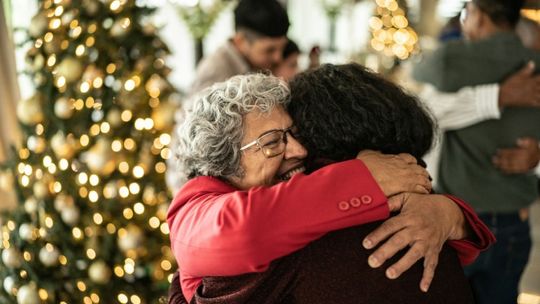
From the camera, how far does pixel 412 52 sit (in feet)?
23.9

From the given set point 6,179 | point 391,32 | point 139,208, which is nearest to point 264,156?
point 139,208

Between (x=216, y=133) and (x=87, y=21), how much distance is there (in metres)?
1.32

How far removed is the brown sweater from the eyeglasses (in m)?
0.26

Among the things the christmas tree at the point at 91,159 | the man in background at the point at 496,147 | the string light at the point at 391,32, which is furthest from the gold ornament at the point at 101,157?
the string light at the point at 391,32

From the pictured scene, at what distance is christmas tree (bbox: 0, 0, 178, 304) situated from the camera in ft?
7.61

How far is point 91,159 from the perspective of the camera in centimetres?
229

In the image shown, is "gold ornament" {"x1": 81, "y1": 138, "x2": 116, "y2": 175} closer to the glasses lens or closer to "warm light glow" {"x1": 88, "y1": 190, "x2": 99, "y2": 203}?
"warm light glow" {"x1": 88, "y1": 190, "x2": 99, "y2": 203}

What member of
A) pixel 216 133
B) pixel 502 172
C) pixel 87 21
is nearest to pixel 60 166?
pixel 87 21

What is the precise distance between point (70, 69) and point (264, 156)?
126cm

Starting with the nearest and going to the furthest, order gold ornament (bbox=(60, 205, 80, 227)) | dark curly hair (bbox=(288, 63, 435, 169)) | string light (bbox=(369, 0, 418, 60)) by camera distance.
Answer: dark curly hair (bbox=(288, 63, 435, 169)) → gold ornament (bbox=(60, 205, 80, 227)) → string light (bbox=(369, 0, 418, 60))

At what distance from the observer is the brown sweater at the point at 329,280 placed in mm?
1125

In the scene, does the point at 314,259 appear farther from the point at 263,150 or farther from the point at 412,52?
the point at 412,52

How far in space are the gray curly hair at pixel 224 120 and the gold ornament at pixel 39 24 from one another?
1.24 m

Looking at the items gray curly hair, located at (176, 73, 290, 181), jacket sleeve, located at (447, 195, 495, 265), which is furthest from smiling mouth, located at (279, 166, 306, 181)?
jacket sleeve, located at (447, 195, 495, 265)
